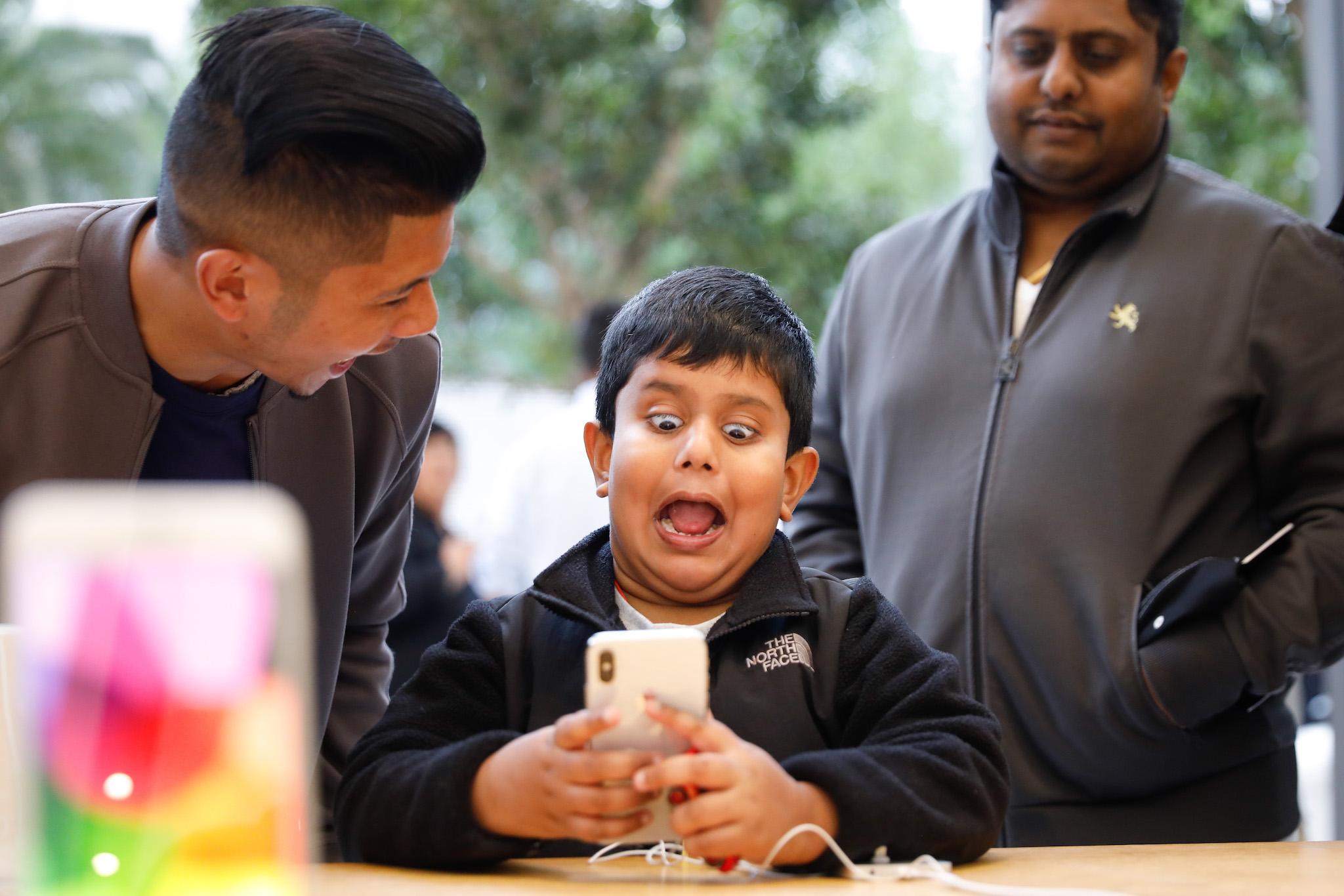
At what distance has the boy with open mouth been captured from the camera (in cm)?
123

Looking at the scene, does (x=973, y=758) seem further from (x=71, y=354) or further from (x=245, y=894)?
(x=71, y=354)

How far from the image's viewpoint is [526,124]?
15.0 feet

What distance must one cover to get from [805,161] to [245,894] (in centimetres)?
431

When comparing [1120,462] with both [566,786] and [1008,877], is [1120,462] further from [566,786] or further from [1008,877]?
[566,786]

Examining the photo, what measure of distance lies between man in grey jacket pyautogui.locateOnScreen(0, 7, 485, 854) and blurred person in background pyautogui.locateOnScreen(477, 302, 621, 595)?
71.5 inches

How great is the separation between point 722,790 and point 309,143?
0.81m

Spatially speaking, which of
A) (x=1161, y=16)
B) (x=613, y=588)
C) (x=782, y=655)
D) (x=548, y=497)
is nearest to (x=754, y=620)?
(x=782, y=655)

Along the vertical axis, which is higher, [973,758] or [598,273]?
[598,273]

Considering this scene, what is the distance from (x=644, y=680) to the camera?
3.98 feet

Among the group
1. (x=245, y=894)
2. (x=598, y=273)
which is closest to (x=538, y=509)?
(x=598, y=273)

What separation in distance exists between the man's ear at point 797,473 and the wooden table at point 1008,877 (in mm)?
494

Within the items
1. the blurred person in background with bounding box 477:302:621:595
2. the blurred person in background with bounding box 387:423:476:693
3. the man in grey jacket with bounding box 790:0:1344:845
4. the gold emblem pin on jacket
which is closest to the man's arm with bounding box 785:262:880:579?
the man in grey jacket with bounding box 790:0:1344:845

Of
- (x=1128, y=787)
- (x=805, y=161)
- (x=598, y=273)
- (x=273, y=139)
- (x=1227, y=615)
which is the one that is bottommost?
(x=1128, y=787)

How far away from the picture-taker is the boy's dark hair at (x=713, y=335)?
62.8 inches
